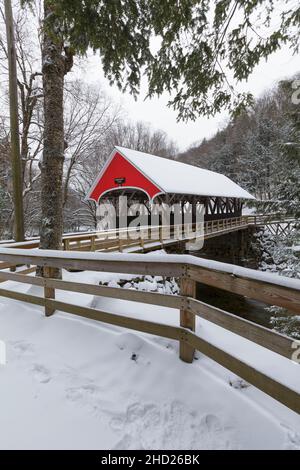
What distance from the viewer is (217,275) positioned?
203cm

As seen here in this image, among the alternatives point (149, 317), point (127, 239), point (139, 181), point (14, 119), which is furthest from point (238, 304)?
point (14, 119)

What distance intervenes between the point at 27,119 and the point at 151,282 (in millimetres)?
12881

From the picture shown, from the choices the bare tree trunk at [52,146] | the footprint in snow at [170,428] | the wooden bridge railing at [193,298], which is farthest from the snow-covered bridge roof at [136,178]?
the footprint in snow at [170,428]

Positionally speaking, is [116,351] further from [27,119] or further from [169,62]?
[27,119]

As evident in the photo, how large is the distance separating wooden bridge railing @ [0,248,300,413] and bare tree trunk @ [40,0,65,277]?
4.34 ft

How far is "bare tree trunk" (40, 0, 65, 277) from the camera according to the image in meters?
4.62

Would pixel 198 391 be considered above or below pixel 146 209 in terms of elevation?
below

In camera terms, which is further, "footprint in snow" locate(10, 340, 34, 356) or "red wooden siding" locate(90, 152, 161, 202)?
"red wooden siding" locate(90, 152, 161, 202)

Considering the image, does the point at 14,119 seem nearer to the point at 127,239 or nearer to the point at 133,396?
the point at 127,239

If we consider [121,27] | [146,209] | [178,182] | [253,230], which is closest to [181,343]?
[121,27]

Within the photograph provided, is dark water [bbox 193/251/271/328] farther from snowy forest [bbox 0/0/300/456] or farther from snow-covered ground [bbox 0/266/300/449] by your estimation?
snow-covered ground [bbox 0/266/300/449]

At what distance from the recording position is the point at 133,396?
A: 6.72ft

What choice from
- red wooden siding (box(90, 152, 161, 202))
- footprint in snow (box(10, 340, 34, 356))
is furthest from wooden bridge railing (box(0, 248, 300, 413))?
red wooden siding (box(90, 152, 161, 202))
